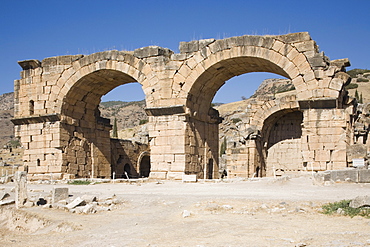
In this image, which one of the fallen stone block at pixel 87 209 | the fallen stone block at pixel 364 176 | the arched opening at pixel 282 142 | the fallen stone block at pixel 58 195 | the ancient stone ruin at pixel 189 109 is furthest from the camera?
the arched opening at pixel 282 142

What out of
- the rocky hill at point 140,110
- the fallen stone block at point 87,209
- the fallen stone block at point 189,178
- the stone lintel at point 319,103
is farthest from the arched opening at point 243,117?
the rocky hill at point 140,110

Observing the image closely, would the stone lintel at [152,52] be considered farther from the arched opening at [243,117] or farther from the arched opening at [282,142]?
the arched opening at [282,142]

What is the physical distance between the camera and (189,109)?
16.5 metres

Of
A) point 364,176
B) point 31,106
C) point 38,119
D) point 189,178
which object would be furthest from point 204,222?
point 31,106

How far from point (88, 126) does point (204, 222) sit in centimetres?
1341

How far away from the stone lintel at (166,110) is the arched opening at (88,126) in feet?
7.31

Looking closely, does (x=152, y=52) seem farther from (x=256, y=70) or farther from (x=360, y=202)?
(x=360, y=202)

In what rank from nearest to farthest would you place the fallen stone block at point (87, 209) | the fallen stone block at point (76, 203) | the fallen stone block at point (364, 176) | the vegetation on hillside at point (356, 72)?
the fallen stone block at point (87, 209)
the fallen stone block at point (76, 203)
the fallen stone block at point (364, 176)
the vegetation on hillside at point (356, 72)

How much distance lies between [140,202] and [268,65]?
8.26m

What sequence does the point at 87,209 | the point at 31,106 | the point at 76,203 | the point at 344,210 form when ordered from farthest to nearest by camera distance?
the point at 31,106, the point at 76,203, the point at 87,209, the point at 344,210

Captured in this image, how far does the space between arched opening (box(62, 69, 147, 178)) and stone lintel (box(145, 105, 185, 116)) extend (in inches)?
87.7

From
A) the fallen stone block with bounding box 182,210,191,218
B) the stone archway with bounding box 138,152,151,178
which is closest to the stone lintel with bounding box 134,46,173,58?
the fallen stone block with bounding box 182,210,191,218

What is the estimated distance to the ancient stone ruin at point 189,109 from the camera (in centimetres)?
1470

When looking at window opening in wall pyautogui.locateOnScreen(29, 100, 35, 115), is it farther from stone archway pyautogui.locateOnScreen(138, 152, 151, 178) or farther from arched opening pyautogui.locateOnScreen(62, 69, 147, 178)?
stone archway pyautogui.locateOnScreen(138, 152, 151, 178)
